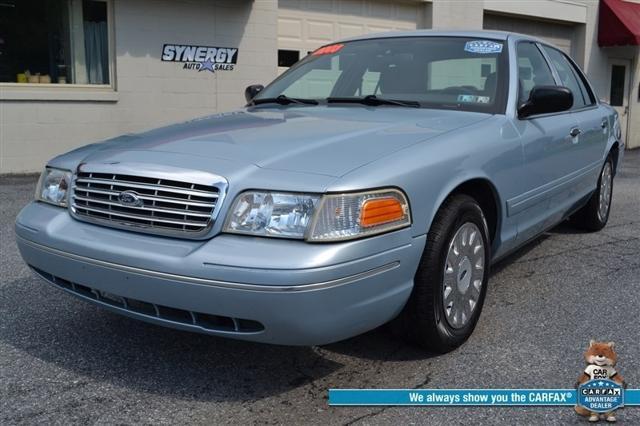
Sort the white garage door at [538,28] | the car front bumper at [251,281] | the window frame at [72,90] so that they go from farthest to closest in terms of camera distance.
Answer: the white garage door at [538,28] → the window frame at [72,90] → the car front bumper at [251,281]

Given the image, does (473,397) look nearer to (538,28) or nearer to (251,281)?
(251,281)

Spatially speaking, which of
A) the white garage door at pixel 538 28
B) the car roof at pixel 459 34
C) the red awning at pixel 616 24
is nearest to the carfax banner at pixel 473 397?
the car roof at pixel 459 34

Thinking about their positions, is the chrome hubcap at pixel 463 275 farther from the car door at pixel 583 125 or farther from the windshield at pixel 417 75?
the car door at pixel 583 125

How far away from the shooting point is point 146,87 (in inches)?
376

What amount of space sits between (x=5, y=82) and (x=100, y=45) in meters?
1.35

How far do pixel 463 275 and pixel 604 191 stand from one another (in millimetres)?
3216

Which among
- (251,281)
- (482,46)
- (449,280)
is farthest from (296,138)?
(482,46)

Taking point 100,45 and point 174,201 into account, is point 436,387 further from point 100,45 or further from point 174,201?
point 100,45

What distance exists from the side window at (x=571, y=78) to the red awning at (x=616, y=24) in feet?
36.0

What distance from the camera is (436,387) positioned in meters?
2.92

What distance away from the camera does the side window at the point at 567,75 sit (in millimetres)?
4956

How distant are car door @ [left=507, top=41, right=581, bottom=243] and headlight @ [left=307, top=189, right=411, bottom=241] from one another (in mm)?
1191

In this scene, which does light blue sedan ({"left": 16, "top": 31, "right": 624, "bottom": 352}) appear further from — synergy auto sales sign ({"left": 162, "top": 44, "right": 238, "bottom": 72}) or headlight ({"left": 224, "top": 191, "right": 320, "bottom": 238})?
synergy auto sales sign ({"left": 162, "top": 44, "right": 238, "bottom": 72})

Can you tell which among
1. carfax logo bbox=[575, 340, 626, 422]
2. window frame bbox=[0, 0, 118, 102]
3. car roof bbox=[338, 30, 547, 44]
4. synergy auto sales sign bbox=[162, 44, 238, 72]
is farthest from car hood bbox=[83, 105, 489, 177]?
synergy auto sales sign bbox=[162, 44, 238, 72]
